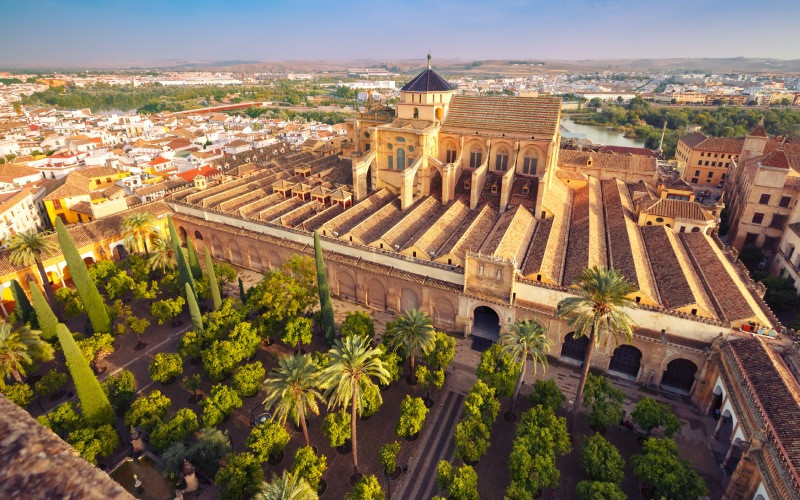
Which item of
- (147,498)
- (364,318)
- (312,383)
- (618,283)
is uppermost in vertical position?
(618,283)

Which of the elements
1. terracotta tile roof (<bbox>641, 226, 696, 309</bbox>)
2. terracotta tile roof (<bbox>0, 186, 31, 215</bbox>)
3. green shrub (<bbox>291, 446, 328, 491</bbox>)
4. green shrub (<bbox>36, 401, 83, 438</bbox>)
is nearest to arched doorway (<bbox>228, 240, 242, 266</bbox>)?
green shrub (<bbox>36, 401, 83, 438</bbox>)

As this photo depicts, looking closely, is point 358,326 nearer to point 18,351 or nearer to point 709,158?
point 18,351

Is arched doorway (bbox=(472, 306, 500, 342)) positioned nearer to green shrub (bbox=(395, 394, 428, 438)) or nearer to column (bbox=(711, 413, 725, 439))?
green shrub (bbox=(395, 394, 428, 438))

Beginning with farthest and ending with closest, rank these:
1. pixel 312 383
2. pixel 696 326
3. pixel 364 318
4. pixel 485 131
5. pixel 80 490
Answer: pixel 485 131 → pixel 364 318 → pixel 696 326 → pixel 312 383 → pixel 80 490

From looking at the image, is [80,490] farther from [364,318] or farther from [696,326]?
[696,326]

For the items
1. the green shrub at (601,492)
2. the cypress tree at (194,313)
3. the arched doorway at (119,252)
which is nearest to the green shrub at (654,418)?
the green shrub at (601,492)

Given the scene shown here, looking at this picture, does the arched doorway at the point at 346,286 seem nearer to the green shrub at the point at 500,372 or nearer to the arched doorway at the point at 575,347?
the green shrub at the point at 500,372

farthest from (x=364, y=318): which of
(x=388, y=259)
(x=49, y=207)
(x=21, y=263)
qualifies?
(x=49, y=207)

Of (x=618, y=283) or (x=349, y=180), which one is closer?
(x=618, y=283)

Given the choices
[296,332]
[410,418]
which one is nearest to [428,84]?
[296,332]
